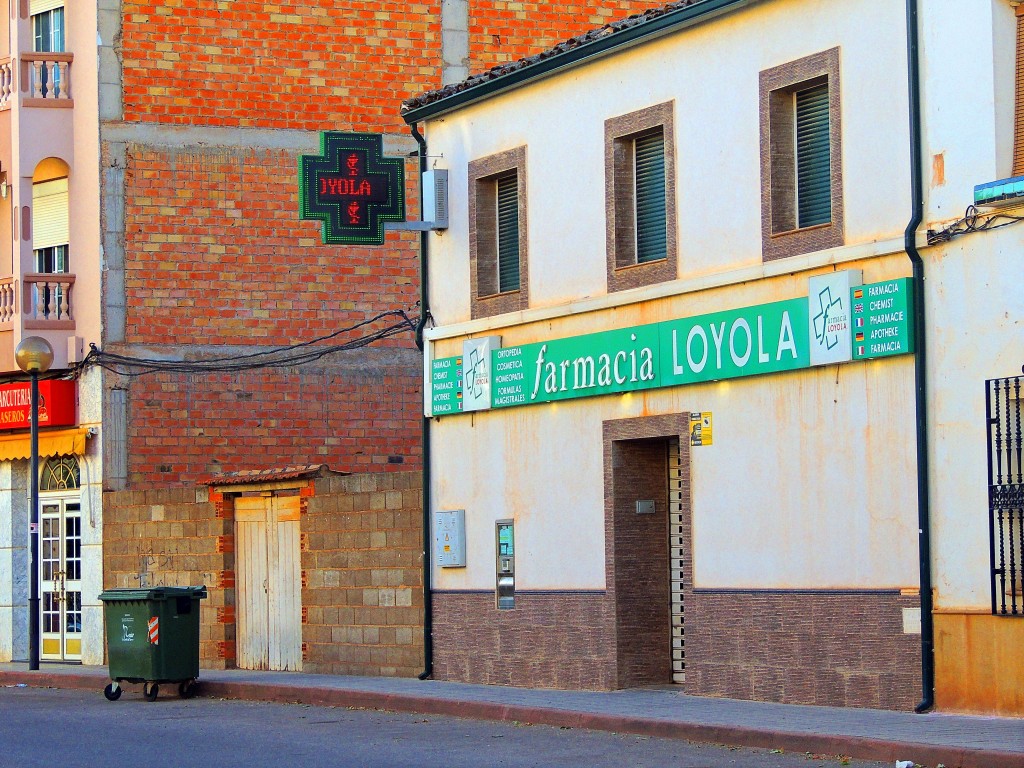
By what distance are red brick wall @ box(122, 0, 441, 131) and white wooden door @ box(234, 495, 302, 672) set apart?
5994mm

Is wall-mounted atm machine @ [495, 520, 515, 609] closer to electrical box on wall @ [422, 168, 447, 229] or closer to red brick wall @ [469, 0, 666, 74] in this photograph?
electrical box on wall @ [422, 168, 447, 229]

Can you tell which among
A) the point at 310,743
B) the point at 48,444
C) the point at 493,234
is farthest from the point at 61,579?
the point at 310,743

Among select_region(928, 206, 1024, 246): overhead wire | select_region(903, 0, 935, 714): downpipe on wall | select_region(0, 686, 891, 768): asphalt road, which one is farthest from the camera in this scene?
select_region(903, 0, 935, 714): downpipe on wall

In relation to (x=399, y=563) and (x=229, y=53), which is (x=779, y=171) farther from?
A: (x=229, y=53)

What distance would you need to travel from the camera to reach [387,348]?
26953 millimetres

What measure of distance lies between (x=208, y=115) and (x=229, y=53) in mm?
974

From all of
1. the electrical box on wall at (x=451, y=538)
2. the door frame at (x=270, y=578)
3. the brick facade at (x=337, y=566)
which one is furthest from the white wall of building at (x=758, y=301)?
the door frame at (x=270, y=578)

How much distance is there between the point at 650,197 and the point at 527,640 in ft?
15.8

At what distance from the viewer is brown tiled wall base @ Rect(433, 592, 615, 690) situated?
733 inches

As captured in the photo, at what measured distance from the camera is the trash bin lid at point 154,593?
20281mm

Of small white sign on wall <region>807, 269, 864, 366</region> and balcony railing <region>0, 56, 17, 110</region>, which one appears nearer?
small white sign on wall <region>807, 269, 864, 366</region>

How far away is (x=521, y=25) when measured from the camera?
27.8 meters

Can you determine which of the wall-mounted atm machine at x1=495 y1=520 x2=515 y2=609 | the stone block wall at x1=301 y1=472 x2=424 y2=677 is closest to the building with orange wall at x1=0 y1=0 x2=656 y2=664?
the stone block wall at x1=301 y1=472 x2=424 y2=677

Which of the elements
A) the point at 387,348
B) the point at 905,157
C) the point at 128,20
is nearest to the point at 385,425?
the point at 387,348
